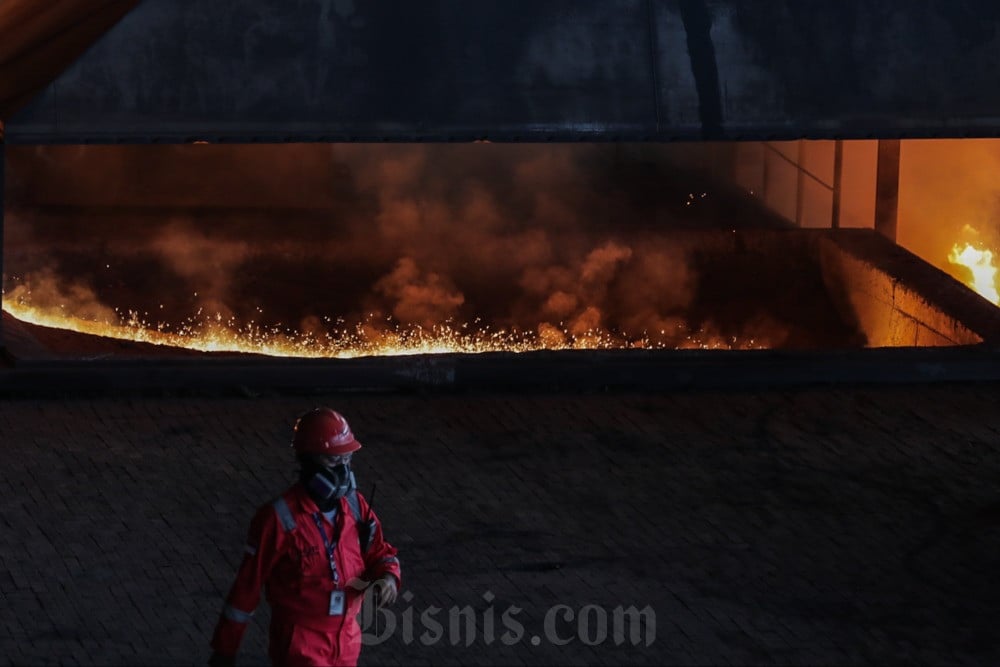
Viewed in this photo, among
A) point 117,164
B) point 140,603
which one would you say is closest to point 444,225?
point 117,164

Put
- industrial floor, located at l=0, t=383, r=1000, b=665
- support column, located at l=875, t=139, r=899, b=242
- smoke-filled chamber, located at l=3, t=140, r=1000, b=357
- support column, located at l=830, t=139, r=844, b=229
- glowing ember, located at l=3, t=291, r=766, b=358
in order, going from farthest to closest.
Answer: support column, located at l=830, t=139, r=844, b=229 → support column, located at l=875, t=139, r=899, b=242 → smoke-filled chamber, located at l=3, t=140, r=1000, b=357 → glowing ember, located at l=3, t=291, r=766, b=358 → industrial floor, located at l=0, t=383, r=1000, b=665

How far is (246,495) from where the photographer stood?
29.9 feet

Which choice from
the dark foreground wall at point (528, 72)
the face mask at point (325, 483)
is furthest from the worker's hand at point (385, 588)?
the dark foreground wall at point (528, 72)

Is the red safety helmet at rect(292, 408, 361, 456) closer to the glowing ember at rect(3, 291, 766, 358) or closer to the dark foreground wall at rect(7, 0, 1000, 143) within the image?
the dark foreground wall at rect(7, 0, 1000, 143)

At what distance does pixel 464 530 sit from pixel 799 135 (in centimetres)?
464

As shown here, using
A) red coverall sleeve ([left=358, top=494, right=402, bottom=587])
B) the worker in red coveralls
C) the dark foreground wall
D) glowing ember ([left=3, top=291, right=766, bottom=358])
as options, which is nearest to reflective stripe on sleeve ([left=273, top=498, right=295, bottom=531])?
the worker in red coveralls

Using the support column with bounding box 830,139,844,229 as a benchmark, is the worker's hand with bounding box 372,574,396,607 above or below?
below

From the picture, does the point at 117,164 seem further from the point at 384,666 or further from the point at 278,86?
the point at 384,666

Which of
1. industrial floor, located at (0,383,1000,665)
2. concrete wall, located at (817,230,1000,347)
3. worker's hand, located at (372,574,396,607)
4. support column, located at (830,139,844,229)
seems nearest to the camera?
worker's hand, located at (372,574,396,607)

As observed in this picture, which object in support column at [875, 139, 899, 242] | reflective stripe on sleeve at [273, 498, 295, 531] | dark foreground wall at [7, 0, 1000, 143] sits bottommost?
reflective stripe on sleeve at [273, 498, 295, 531]

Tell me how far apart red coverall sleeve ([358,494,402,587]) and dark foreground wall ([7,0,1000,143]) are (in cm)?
597

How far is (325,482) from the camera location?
17.7 ft

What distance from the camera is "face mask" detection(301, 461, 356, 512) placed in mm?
5398

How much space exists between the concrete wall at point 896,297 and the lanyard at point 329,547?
8.38 m
